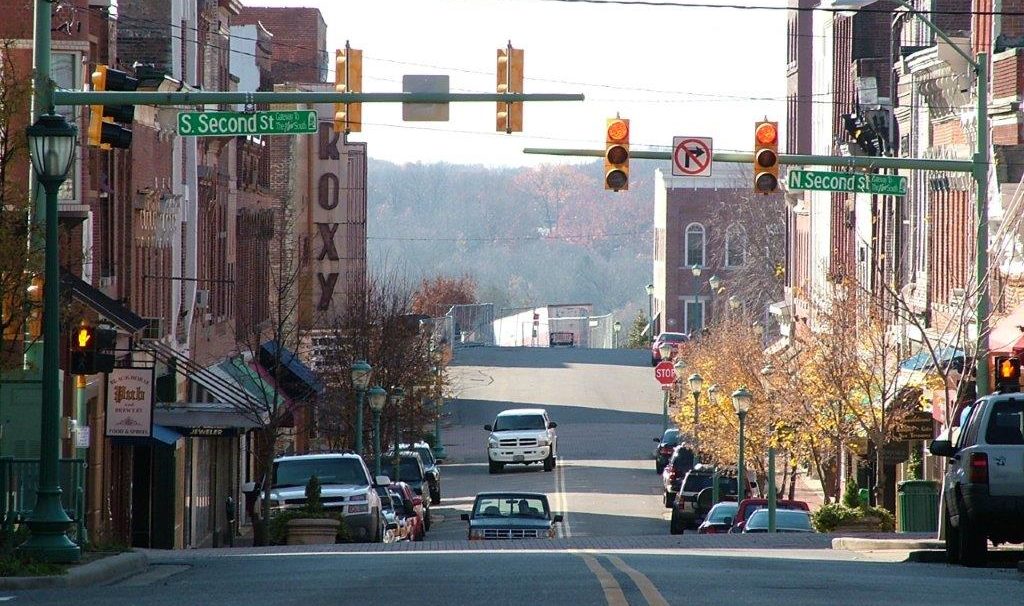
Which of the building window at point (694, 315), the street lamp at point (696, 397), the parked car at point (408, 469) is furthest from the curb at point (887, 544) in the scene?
the building window at point (694, 315)

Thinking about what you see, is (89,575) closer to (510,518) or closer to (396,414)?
(510,518)

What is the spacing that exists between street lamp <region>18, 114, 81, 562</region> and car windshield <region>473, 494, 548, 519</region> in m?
15.1

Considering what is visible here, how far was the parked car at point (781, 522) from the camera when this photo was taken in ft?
105

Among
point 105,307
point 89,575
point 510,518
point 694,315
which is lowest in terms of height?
point 510,518

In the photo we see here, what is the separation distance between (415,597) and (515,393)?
68.5 m

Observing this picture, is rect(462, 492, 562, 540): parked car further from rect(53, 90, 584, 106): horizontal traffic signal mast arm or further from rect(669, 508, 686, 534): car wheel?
rect(53, 90, 584, 106): horizontal traffic signal mast arm

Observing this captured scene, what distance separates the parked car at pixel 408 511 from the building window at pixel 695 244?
67810mm

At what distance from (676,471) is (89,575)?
3554cm

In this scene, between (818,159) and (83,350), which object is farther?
(818,159)

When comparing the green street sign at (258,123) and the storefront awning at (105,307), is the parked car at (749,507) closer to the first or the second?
the storefront awning at (105,307)

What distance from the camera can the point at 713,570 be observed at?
17141 mm

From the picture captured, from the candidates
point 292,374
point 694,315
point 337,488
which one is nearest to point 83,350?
point 337,488

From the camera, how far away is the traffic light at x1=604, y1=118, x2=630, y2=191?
2436cm

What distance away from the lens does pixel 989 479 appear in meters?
16.9
